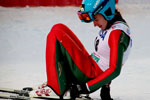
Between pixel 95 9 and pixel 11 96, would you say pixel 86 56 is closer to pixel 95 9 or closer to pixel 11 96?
pixel 95 9

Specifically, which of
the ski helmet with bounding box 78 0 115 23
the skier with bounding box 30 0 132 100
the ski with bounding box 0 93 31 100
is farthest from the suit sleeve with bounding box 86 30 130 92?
the ski with bounding box 0 93 31 100

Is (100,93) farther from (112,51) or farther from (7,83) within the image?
(7,83)

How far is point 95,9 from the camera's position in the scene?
1.70m

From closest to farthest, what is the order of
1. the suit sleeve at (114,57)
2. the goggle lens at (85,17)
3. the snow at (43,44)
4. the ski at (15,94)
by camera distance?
the suit sleeve at (114,57), the goggle lens at (85,17), the ski at (15,94), the snow at (43,44)

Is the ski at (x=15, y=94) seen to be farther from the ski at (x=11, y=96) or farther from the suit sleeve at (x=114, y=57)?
the suit sleeve at (x=114, y=57)

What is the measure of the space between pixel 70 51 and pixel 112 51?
0.24 metres

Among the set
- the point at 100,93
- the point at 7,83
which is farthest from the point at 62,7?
the point at 100,93

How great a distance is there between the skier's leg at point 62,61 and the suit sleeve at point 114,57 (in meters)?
A: 0.14

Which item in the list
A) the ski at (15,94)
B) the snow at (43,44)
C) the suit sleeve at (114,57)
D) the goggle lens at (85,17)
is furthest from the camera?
the snow at (43,44)

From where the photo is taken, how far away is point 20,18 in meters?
4.21

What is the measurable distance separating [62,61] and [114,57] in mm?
308

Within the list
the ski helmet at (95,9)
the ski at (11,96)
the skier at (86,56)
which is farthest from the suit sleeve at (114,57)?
the ski at (11,96)

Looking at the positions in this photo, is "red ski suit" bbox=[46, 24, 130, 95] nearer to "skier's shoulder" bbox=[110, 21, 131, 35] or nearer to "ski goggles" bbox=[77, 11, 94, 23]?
"skier's shoulder" bbox=[110, 21, 131, 35]

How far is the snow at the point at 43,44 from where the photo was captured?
7.68ft
